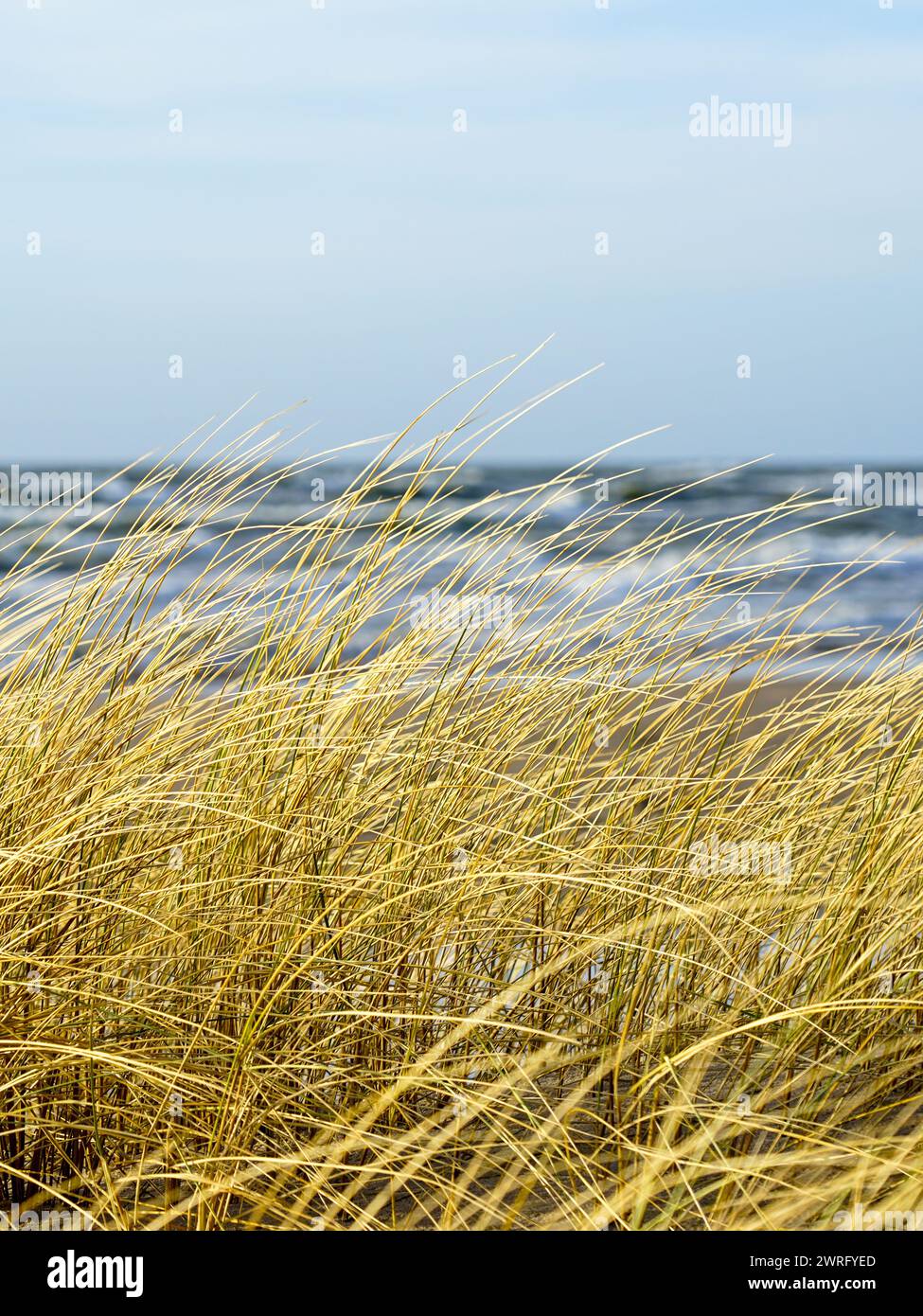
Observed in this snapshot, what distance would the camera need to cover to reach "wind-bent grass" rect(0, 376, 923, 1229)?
6.67 feet

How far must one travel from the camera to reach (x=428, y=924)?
2361mm

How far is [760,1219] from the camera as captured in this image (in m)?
1.95

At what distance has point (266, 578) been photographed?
3074 mm

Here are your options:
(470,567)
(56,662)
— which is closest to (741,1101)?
(470,567)

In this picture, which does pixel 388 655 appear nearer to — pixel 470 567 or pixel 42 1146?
pixel 470 567

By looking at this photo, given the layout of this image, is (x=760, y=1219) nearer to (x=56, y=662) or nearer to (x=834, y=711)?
(x=834, y=711)

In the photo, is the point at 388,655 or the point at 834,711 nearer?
the point at 388,655

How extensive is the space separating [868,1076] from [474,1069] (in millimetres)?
802

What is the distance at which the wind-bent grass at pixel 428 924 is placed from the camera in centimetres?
203

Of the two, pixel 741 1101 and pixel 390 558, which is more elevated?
pixel 390 558
